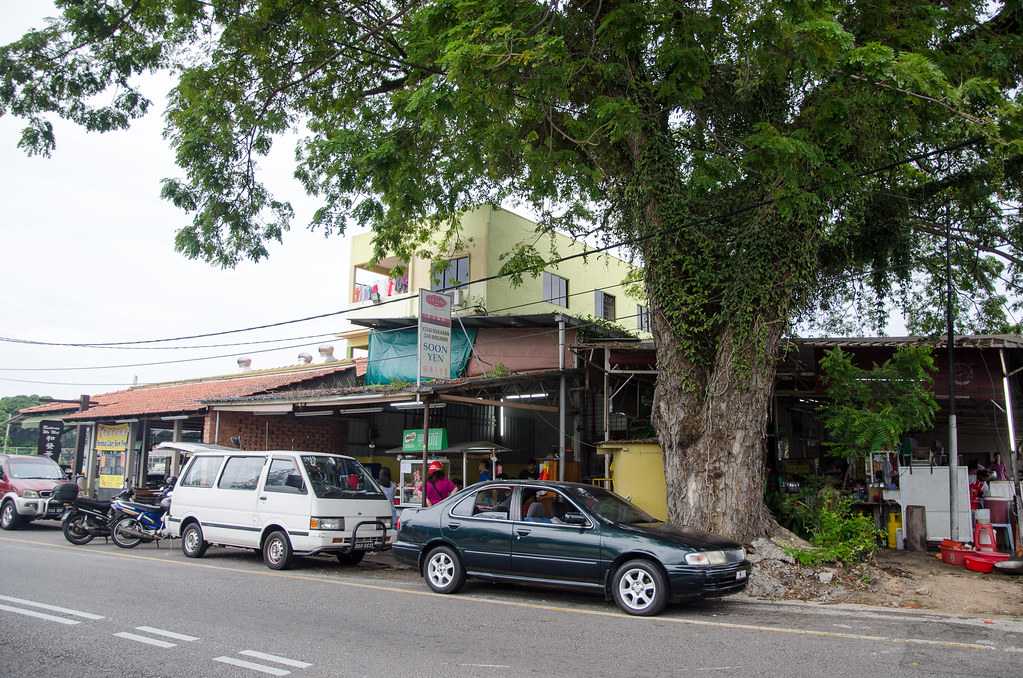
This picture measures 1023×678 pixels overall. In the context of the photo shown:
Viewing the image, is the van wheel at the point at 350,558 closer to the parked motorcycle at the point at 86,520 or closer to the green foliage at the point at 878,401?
the parked motorcycle at the point at 86,520

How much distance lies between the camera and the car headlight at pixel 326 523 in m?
10.9

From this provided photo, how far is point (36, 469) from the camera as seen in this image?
17594mm

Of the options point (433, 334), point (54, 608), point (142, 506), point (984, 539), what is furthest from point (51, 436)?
point (984, 539)

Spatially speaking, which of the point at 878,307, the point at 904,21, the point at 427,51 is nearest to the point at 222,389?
the point at 427,51

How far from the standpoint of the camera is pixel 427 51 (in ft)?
33.9

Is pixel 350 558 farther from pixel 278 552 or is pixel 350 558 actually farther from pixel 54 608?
pixel 54 608

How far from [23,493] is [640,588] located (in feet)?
50.7

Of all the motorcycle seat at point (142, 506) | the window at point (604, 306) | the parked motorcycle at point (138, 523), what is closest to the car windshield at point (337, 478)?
the parked motorcycle at point (138, 523)

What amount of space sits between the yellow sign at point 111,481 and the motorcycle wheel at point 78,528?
9.74 metres

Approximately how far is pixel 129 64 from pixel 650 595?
12445 millimetres

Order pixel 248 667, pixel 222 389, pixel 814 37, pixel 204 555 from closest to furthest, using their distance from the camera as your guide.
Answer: pixel 248 667
pixel 814 37
pixel 204 555
pixel 222 389

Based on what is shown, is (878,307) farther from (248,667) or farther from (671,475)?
(248,667)

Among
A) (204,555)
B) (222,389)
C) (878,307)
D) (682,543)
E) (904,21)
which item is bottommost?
(204,555)

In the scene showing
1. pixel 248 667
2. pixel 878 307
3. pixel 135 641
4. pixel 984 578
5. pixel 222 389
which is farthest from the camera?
pixel 222 389
